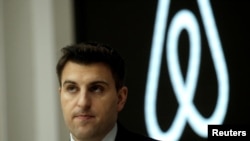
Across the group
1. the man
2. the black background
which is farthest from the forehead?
the black background

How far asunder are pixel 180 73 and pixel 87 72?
2.15ft

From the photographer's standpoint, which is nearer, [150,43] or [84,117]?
[84,117]

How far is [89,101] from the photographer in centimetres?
Result: 106

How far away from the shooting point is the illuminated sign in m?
1.68

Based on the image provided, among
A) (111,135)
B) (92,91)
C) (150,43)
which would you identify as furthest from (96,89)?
(150,43)

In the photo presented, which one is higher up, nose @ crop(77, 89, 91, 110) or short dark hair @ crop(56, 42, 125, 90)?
short dark hair @ crop(56, 42, 125, 90)

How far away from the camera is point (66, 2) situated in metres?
1.75

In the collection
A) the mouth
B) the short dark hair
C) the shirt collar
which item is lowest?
the shirt collar

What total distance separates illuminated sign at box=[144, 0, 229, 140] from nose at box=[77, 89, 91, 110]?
2.15 feet

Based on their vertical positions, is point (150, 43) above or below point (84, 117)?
above

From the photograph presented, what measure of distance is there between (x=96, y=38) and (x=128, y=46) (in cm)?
11

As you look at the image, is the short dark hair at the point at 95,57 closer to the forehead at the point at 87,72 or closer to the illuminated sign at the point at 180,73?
the forehead at the point at 87,72

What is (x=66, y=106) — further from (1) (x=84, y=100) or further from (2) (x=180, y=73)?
(2) (x=180, y=73)

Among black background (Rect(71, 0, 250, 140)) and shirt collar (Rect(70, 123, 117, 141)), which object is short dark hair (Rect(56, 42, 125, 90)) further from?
black background (Rect(71, 0, 250, 140))
